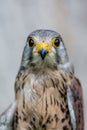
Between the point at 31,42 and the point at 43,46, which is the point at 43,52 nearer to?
the point at 43,46

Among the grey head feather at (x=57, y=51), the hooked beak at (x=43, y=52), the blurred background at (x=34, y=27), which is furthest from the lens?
the blurred background at (x=34, y=27)

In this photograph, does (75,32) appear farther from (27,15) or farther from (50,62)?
(50,62)

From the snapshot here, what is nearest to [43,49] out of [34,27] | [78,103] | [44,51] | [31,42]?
[44,51]

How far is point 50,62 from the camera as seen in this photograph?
180 inches

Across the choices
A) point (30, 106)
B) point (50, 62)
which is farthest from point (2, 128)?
point (50, 62)

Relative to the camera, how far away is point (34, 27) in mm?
7090

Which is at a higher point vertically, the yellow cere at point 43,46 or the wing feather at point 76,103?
the yellow cere at point 43,46

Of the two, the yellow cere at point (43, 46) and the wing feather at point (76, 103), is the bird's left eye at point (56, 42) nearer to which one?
the yellow cere at point (43, 46)

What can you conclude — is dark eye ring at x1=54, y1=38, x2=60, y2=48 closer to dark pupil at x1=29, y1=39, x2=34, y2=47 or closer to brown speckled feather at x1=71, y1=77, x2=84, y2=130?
dark pupil at x1=29, y1=39, x2=34, y2=47

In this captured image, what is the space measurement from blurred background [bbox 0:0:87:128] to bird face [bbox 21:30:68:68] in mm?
2243

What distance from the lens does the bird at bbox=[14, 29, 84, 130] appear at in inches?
182

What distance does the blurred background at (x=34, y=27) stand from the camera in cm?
696

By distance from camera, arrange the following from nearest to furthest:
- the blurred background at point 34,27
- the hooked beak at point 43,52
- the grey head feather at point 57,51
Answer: the hooked beak at point 43,52
the grey head feather at point 57,51
the blurred background at point 34,27

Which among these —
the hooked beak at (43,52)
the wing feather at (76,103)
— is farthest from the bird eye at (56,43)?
the wing feather at (76,103)
